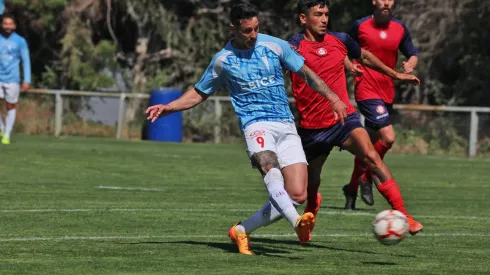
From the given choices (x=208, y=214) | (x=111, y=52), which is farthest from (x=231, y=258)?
(x=111, y=52)

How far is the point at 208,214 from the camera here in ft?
39.5

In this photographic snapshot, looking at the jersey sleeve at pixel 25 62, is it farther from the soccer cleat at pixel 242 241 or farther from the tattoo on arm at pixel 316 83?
the soccer cleat at pixel 242 241

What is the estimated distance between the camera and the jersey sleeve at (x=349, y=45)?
1062cm

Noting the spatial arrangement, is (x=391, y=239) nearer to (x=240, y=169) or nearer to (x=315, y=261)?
(x=315, y=261)

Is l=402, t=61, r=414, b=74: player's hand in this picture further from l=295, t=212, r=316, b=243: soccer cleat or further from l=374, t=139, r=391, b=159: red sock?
l=295, t=212, r=316, b=243: soccer cleat

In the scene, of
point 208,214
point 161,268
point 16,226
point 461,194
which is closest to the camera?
point 161,268

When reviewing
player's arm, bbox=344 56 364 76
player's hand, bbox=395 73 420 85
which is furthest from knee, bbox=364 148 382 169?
player's hand, bbox=395 73 420 85

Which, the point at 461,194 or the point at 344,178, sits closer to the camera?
the point at 461,194

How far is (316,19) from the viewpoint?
1022 cm

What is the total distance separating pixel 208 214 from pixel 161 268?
4274 mm

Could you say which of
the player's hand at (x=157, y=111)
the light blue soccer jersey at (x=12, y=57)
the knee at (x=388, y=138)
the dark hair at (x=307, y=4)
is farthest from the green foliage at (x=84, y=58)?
the player's hand at (x=157, y=111)

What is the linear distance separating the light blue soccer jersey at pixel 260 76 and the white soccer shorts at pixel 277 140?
0.23 feet

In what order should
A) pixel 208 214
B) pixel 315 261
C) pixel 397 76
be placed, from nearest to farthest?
pixel 315 261
pixel 397 76
pixel 208 214

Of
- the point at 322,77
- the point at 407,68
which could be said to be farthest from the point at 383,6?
the point at 322,77
